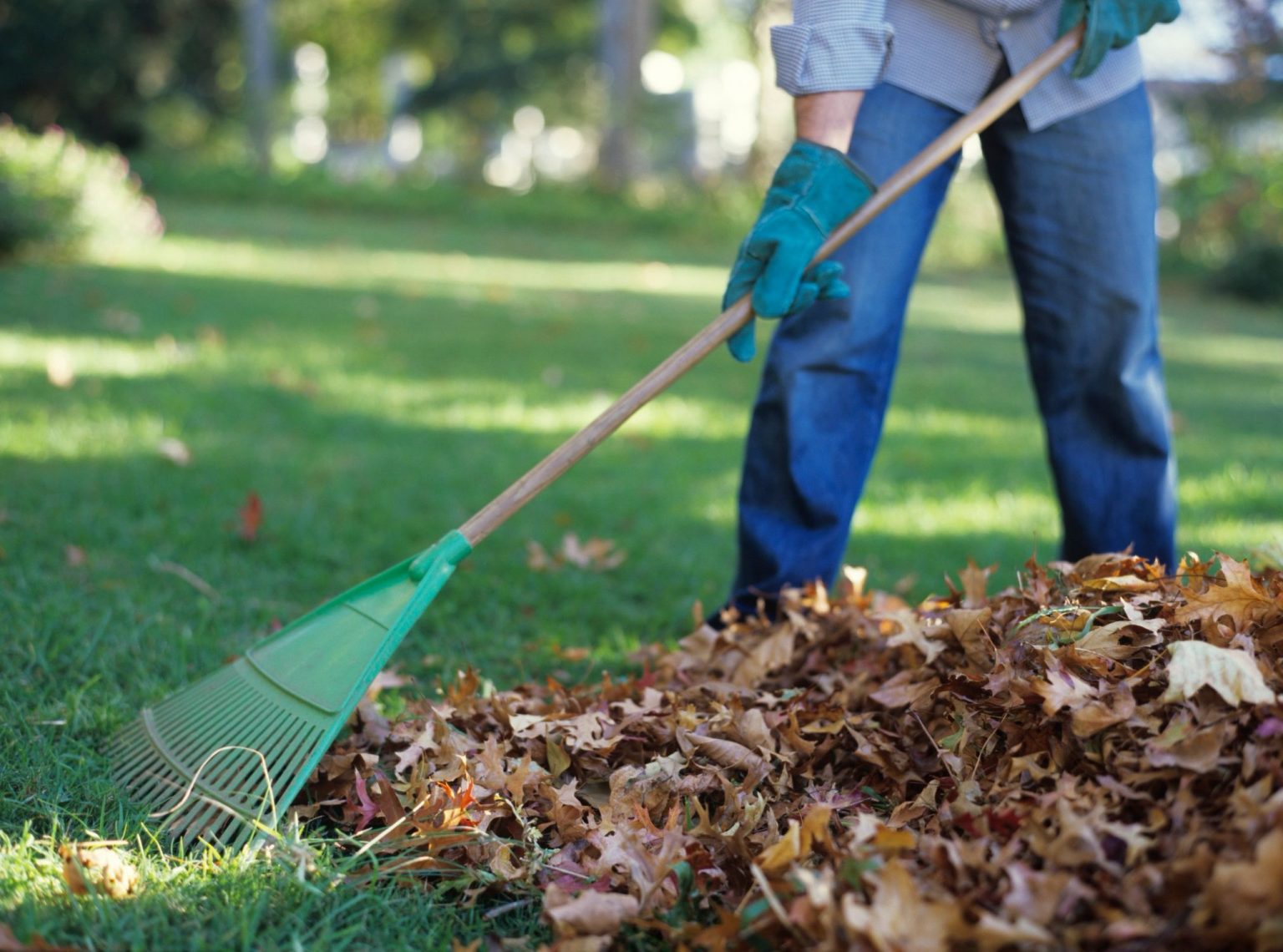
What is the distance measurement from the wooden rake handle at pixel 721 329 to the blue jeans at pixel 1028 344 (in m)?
0.14

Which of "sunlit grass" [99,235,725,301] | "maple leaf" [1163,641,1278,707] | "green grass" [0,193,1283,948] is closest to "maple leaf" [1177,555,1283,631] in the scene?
"maple leaf" [1163,641,1278,707]

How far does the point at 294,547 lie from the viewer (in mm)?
3201

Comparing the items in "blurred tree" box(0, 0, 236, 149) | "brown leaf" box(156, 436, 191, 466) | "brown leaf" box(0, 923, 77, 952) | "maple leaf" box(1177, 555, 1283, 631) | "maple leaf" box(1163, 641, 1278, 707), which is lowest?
"brown leaf" box(0, 923, 77, 952)

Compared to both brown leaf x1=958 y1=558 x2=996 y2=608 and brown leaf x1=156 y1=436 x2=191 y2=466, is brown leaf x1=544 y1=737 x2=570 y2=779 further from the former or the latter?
brown leaf x1=156 y1=436 x2=191 y2=466

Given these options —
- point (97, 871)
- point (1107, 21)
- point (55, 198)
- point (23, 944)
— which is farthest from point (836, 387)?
point (55, 198)

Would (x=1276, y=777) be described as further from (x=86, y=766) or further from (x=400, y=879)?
(x=86, y=766)

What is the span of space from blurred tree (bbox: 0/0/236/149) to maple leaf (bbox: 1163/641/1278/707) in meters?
21.6

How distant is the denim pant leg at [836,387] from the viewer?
8.07 feet

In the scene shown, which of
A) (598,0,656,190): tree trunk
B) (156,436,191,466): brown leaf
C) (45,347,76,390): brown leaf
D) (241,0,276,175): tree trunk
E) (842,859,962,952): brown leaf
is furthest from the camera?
(241,0,276,175): tree trunk

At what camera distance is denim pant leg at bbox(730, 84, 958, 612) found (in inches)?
96.9

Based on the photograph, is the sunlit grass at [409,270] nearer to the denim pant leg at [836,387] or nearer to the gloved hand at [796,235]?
the denim pant leg at [836,387]

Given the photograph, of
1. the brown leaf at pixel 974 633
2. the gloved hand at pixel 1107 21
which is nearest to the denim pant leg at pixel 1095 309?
the gloved hand at pixel 1107 21

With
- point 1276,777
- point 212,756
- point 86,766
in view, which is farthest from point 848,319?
point 86,766

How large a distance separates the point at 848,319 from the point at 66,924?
1.74 m
